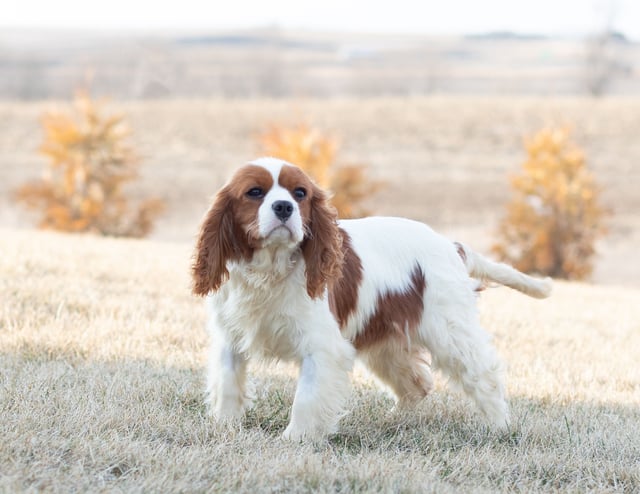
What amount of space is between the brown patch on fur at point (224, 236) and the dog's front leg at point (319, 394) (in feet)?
1.96

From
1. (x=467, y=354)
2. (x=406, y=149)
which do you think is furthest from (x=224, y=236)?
(x=406, y=149)

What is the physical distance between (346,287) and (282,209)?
72cm

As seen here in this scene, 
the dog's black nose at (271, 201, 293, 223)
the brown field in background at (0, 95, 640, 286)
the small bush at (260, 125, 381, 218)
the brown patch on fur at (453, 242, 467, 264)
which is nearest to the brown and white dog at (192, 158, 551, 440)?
the dog's black nose at (271, 201, 293, 223)

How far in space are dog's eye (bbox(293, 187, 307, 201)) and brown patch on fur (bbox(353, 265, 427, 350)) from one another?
754mm

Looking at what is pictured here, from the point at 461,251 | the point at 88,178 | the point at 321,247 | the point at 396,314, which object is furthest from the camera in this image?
the point at 88,178

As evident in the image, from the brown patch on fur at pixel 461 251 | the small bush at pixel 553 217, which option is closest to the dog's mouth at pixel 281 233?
the brown patch on fur at pixel 461 251

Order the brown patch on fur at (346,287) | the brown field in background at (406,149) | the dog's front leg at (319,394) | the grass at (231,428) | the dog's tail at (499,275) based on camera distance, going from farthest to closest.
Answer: the brown field in background at (406,149) < the dog's tail at (499,275) < the brown patch on fur at (346,287) < the dog's front leg at (319,394) < the grass at (231,428)

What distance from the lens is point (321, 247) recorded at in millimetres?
4574

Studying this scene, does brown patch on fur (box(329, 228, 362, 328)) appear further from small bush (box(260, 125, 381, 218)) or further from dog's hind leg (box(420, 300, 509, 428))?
small bush (box(260, 125, 381, 218))

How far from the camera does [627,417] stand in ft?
18.4

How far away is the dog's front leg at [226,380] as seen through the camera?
4887 millimetres

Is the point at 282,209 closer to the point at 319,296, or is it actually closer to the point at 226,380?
the point at 319,296

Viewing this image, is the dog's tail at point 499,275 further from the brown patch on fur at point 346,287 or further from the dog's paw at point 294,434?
the dog's paw at point 294,434

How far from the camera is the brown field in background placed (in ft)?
94.5
